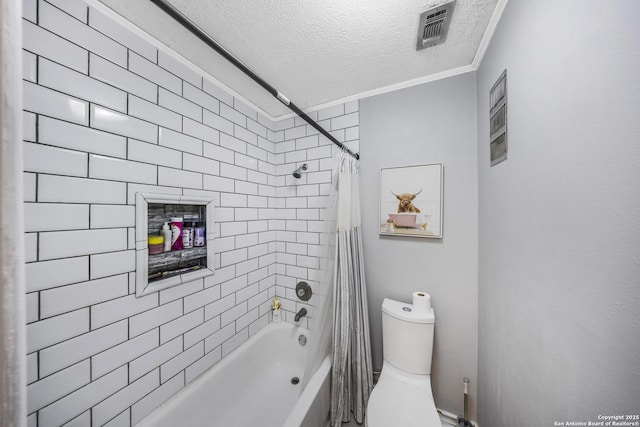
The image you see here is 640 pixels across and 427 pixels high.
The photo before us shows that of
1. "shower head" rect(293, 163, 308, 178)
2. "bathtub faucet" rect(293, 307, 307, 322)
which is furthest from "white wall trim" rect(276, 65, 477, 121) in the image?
"bathtub faucet" rect(293, 307, 307, 322)

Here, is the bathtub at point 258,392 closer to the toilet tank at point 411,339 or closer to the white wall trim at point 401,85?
the toilet tank at point 411,339

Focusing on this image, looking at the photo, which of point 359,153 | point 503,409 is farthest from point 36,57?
point 503,409

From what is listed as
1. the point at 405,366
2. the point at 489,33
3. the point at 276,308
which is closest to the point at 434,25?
the point at 489,33

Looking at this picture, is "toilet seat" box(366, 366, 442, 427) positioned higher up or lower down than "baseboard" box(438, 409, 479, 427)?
higher up

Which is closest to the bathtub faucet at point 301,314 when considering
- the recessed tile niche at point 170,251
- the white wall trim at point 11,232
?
the recessed tile niche at point 170,251

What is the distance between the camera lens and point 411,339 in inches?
46.1

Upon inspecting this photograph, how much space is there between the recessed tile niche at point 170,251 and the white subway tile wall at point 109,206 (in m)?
0.04

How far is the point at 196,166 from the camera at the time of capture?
1173 mm

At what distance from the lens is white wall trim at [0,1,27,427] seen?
0.87 ft

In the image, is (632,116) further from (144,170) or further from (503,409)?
(144,170)

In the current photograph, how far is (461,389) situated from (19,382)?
5.94 ft

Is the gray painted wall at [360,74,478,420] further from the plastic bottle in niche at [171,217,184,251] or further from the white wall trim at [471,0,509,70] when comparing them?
the plastic bottle in niche at [171,217,184,251]

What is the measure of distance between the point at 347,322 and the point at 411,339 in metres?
0.37

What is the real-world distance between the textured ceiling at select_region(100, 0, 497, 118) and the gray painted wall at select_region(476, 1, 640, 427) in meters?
0.24
